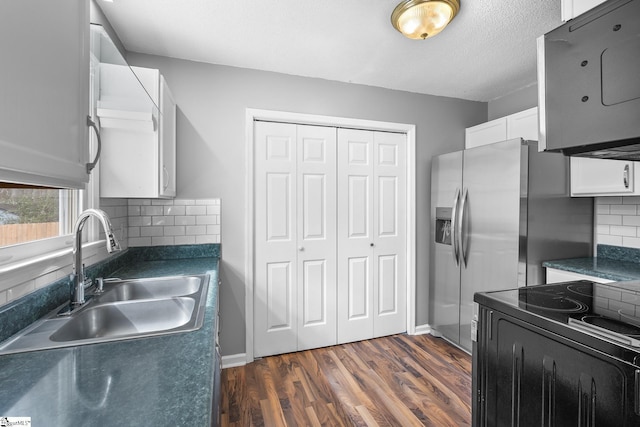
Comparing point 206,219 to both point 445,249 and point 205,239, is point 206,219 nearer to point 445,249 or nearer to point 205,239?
point 205,239

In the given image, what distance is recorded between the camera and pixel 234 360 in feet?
8.25

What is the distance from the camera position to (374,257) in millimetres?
2988

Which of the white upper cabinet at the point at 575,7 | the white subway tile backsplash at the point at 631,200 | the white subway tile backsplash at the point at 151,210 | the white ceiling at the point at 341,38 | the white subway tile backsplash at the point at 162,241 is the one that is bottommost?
the white subway tile backsplash at the point at 162,241

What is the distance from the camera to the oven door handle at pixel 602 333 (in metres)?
0.81

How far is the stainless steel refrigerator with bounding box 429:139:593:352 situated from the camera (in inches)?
88.7

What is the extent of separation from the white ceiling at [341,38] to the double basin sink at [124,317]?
61.1 inches

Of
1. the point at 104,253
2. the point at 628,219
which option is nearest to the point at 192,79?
the point at 104,253

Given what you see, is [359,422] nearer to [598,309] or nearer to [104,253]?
[598,309]

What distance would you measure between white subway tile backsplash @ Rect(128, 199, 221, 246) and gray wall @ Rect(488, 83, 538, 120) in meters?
2.90

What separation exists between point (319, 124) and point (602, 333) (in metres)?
2.34

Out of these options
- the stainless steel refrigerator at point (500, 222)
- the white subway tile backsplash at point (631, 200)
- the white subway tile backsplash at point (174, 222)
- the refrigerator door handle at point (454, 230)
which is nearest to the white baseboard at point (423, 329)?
the stainless steel refrigerator at point (500, 222)

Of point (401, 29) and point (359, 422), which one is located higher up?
point (401, 29)

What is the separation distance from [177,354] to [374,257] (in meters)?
2.33

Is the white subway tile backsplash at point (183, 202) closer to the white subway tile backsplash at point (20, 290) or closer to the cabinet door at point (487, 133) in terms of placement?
the white subway tile backsplash at point (20, 290)
